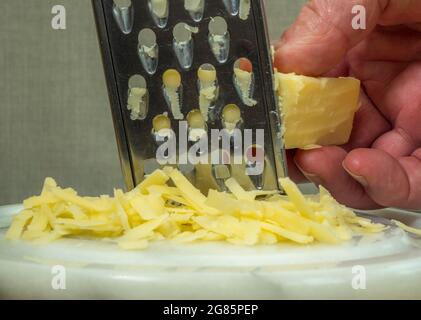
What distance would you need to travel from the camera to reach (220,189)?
826 millimetres

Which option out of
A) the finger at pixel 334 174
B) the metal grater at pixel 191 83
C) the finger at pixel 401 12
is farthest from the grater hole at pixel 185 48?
the finger at pixel 401 12

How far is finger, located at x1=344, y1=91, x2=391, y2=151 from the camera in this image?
1054 mm

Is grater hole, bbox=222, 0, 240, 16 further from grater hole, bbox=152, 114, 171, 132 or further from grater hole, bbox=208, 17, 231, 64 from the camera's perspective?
grater hole, bbox=152, 114, 171, 132

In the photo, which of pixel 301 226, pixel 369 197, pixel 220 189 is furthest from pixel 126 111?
pixel 369 197

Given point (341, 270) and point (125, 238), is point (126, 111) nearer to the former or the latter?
A: point (125, 238)

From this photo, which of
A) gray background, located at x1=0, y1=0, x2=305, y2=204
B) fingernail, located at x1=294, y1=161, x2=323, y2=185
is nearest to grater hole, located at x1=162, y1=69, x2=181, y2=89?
fingernail, located at x1=294, y1=161, x2=323, y2=185

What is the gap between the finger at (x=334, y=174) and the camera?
35.4 inches

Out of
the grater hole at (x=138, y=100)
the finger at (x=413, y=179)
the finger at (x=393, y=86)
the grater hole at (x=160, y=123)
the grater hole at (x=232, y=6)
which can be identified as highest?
the grater hole at (x=232, y=6)

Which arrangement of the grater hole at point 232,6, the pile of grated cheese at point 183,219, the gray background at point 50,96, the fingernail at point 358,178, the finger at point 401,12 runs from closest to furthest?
the pile of grated cheese at point 183,219 < the grater hole at point 232,6 < the fingernail at point 358,178 < the finger at point 401,12 < the gray background at point 50,96

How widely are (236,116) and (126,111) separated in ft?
0.42

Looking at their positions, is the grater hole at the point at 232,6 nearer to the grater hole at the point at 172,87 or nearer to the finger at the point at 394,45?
the grater hole at the point at 172,87

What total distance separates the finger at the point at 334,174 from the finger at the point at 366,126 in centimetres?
10

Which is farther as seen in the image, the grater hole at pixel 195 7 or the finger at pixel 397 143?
the finger at pixel 397 143

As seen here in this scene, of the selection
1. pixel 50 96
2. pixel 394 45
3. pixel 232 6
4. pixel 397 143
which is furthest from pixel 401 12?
pixel 50 96
